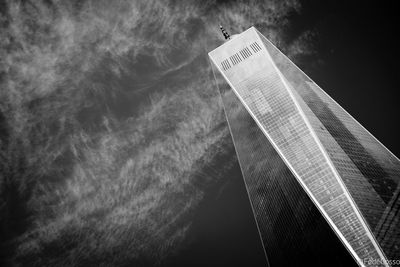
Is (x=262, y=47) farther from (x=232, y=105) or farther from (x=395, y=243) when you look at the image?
(x=395, y=243)

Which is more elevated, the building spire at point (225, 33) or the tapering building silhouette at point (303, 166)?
the building spire at point (225, 33)

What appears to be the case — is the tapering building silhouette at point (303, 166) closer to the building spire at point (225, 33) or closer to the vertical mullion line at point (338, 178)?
the vertical mullion line at point (338, 178)

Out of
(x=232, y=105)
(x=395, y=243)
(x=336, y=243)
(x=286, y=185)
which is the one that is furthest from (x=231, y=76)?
(x=395, y=243)

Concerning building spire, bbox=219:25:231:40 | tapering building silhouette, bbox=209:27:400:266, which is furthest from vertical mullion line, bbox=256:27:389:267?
building spire, bbox=219:25:231:40

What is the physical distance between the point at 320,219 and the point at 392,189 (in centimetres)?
1795

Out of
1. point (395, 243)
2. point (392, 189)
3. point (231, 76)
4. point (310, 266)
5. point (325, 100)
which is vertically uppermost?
point (231, 76)

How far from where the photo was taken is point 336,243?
63.0 meters

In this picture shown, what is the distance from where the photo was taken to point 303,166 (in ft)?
202

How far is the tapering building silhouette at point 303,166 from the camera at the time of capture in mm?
51500

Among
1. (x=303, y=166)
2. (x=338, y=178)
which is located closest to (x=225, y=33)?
(x=303, y=166)

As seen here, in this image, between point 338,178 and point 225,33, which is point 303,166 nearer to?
point 338,178

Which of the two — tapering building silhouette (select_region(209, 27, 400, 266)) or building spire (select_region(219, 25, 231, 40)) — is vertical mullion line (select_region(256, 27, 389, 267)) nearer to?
tapering building silhouette (select_region(209, 27, 400, 266))

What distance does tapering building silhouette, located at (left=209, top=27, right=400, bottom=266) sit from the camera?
5150 centimetres

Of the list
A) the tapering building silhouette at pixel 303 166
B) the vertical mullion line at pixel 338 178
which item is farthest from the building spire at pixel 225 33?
the vertical mullion line at pixel 338 178
